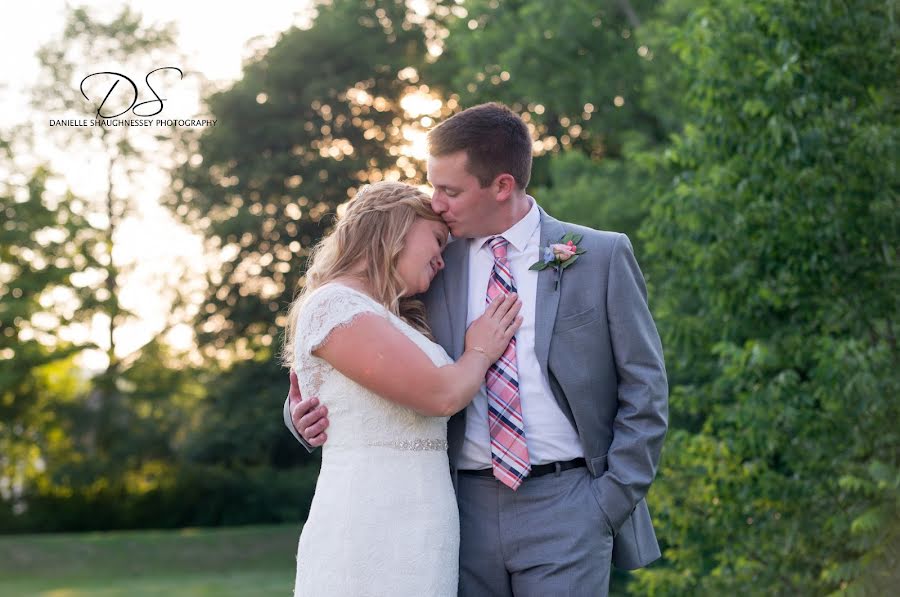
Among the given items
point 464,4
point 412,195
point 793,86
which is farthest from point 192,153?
point 412,195

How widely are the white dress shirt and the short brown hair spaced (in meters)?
0.22

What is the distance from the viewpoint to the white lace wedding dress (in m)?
3.49

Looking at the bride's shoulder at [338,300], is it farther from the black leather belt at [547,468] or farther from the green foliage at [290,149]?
the green foliage at [290,149]

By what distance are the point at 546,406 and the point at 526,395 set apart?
7 centimetres

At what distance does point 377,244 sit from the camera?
12.0ft

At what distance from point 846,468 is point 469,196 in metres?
5.21

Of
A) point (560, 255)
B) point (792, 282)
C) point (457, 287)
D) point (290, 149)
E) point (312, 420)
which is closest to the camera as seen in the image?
point (312, 420)

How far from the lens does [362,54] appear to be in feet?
90.3

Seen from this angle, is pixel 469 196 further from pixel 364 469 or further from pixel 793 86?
pixel 793 86

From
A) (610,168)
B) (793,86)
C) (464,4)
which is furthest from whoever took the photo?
(464,4)

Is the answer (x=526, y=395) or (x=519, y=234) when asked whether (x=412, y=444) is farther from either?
(x=519, y=234)

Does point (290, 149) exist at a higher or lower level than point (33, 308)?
higher

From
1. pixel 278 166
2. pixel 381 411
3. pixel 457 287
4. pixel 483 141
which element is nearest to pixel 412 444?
pixel 381 411

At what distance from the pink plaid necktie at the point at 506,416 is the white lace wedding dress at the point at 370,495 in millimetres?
184
